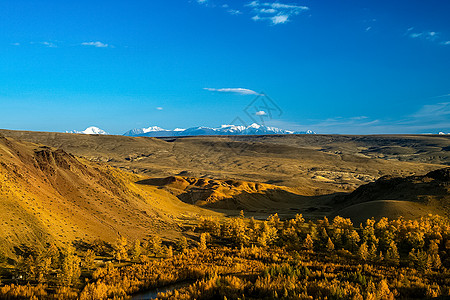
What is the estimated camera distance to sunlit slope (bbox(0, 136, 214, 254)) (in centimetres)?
3444

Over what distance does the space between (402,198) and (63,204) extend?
69.8 meters

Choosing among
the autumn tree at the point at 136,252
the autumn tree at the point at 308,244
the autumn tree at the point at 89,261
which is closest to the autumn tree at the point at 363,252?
the autumn tree at the point at 308,244

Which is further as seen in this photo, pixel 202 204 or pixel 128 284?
A: pixel 202 204

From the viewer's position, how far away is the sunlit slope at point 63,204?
34438 millimetres

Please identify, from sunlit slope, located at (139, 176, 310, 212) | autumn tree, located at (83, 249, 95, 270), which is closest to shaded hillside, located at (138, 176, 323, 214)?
sunlit slope, located at (139, 176, 310, 212)

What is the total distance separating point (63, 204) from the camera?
42844 millimetres

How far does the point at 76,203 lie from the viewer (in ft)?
149

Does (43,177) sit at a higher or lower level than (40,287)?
higher

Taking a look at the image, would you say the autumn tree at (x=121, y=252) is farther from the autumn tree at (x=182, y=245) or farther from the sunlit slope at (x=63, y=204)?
the autumn tree at (x=182, y=245)

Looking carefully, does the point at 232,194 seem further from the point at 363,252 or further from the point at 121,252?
the point at 121,252

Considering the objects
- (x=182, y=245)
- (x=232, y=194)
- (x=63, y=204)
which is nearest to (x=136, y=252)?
(x=182, y=245)

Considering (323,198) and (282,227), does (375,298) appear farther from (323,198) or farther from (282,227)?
(323,198)

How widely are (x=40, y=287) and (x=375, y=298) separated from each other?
28273 millimetres

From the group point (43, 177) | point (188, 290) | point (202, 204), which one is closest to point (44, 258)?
point (188, 290)
